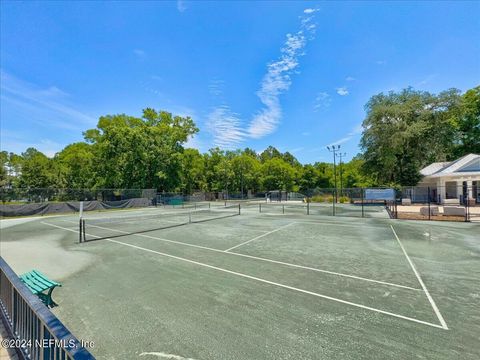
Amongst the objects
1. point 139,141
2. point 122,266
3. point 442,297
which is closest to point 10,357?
point 122,266

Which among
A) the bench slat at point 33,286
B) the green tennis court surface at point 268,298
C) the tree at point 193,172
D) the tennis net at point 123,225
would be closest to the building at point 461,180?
the green tennis court surface at point 268,298

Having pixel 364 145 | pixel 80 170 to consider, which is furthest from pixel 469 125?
pixel 80 170

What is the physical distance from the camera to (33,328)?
2715 mm

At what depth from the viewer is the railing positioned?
1.80 m

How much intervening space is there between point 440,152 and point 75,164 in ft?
239

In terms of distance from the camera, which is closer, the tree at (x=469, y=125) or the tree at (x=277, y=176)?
the tree at (x=469, y=125)

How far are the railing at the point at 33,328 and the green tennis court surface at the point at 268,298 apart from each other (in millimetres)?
1120

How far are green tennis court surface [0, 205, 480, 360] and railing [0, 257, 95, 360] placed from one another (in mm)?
1120

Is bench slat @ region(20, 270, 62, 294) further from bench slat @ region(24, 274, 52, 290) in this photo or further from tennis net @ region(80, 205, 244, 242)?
tennis net @ region(80, 205, 244, 242)

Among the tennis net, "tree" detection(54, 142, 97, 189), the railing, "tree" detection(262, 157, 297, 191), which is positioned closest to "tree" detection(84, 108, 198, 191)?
"tree" detection(54, 142, 97, 189)

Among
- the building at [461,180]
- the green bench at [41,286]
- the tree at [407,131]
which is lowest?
the green bench at [41,286]

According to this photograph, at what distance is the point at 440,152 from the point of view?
43.9m

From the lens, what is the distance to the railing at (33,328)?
180cm

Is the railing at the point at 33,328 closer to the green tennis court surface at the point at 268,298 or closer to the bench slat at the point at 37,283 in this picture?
the bench slat at the point at 37,283
